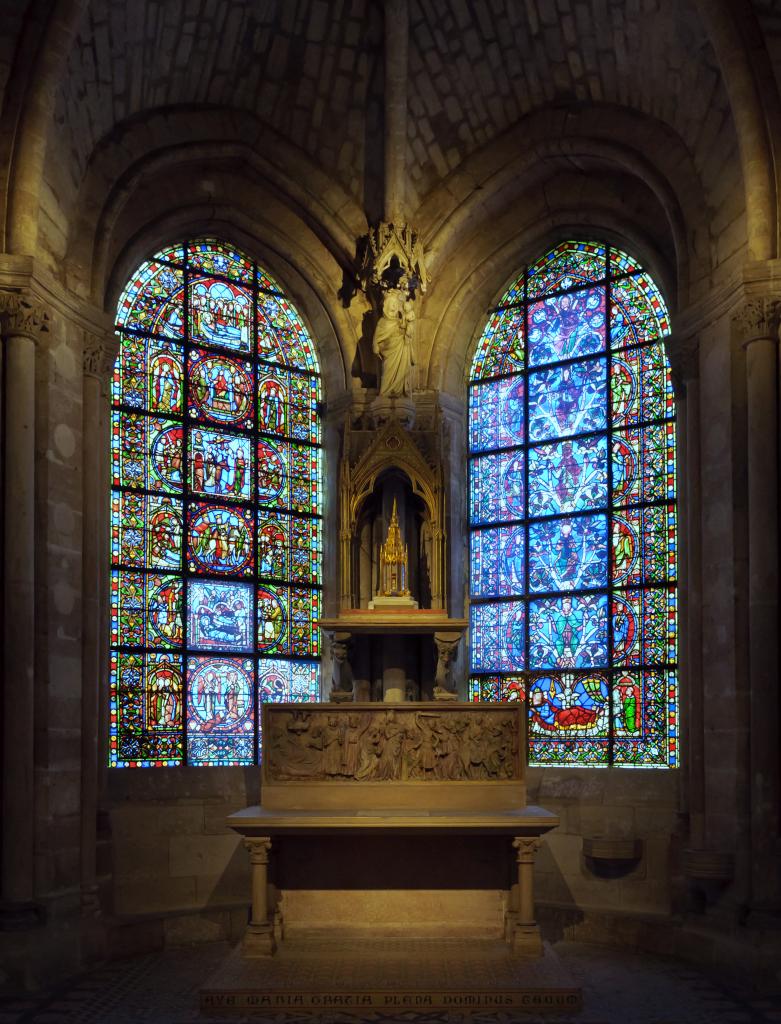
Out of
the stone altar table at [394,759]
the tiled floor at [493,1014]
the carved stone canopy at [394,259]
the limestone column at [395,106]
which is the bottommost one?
the tiled floor at [493,1014]

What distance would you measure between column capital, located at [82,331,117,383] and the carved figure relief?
346 cm

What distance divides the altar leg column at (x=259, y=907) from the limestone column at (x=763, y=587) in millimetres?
3714

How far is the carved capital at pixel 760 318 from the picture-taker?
11.1 m

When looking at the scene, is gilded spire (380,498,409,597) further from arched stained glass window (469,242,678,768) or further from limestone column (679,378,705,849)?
limestone column (679,378,705,849)

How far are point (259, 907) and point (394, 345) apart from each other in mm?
5596

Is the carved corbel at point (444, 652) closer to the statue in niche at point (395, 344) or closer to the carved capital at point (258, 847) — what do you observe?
the carved capital at point (258, 847)

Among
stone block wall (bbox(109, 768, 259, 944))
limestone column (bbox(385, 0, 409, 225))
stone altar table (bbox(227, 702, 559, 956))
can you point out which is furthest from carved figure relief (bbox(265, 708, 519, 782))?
limestone column (bbox(385, 0, 409, 225))

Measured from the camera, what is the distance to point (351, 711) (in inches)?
453

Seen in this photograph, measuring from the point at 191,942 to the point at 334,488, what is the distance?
15.2ft

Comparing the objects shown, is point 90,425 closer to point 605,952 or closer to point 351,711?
point 351,711

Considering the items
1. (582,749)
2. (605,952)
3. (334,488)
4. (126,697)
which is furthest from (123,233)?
(605,952)

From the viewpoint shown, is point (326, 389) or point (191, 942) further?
point (326, 389)

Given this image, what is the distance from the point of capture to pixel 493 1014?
949 centimetres

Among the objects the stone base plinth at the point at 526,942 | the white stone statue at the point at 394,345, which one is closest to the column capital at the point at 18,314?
the white stone statue at the point at 394,345
